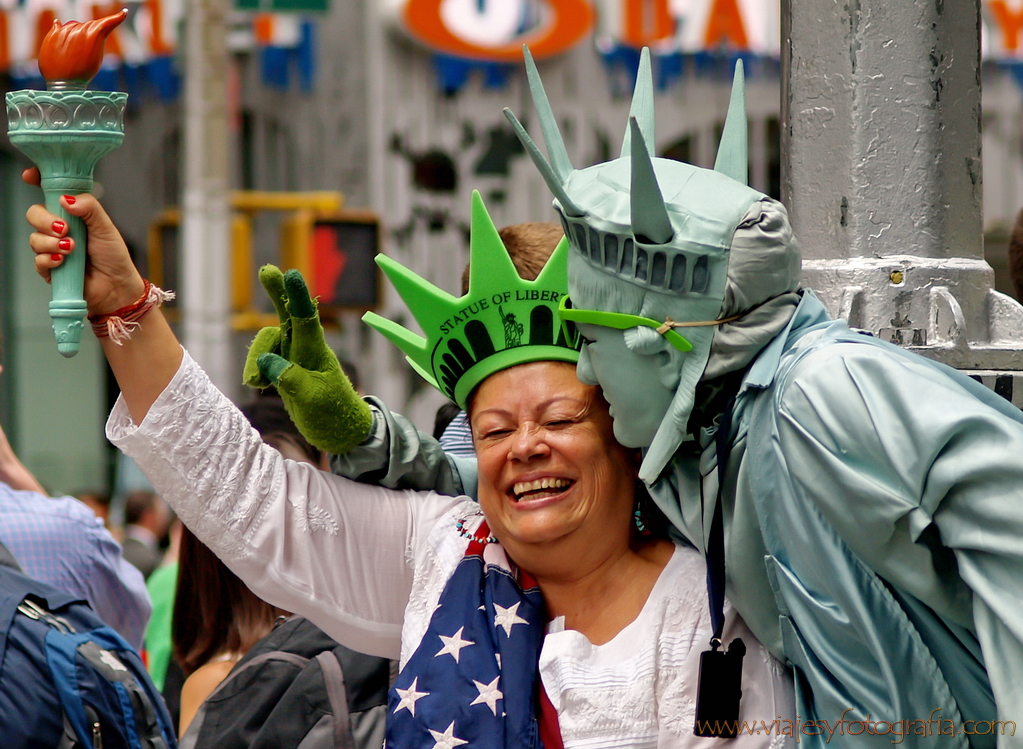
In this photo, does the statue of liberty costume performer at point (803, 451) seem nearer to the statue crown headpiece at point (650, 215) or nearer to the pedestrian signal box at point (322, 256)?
the statue crown headpiece at point (650, 215)

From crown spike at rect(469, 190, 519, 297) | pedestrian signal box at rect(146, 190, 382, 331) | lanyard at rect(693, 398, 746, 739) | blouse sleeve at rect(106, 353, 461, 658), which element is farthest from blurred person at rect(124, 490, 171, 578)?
lanyard at rect(693, 398, 746, 739)

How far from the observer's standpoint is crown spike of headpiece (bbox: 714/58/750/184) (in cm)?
229

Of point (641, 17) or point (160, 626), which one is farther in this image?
point (641, 17)

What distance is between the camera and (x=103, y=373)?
13.4 meters

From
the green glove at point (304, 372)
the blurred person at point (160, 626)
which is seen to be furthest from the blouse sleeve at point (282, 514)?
the blurred person at point (160, 626)

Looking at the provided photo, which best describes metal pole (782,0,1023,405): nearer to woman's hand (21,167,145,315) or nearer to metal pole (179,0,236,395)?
woman's hand (21,167,145,315)

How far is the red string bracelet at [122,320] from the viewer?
7.80 feet

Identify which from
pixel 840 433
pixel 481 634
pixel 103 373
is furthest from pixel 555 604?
pixel 103 373

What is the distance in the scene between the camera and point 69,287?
2299 mm

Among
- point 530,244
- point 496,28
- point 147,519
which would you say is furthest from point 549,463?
point 496,28

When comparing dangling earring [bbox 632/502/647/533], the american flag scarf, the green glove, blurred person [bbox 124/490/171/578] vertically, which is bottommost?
blurred person [bbox 124/490/171/578]

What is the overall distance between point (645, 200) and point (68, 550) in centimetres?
208

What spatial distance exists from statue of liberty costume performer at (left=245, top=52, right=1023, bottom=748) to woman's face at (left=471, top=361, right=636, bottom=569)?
0.19 meters

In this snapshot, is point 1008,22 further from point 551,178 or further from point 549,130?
point 551,178
